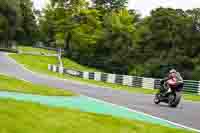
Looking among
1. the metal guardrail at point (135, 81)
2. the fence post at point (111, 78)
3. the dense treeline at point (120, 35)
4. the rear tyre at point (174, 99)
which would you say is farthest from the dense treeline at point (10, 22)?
the rear tyre at point (174, 99)

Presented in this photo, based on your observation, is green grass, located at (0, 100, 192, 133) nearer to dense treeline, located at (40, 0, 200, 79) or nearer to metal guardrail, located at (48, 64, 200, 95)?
metal guardrail, located at (48, 64, 200, 95)

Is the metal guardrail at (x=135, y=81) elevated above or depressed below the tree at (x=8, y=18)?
below

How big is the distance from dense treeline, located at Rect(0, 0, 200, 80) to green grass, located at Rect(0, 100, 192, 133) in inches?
1398

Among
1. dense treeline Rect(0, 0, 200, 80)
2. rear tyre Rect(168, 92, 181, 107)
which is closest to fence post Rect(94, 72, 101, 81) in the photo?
dense treeline Rect(0, 0, 200, 80)

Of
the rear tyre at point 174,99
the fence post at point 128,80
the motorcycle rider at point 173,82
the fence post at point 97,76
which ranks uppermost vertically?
the motorcycle rider at point 173,82

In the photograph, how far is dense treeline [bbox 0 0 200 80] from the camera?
173 feet

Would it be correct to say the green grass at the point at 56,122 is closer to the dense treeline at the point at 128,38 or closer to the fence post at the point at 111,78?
the fence post at the point at 111,78

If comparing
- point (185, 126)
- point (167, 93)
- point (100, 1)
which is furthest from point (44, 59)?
point (185, 126)

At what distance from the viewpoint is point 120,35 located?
74.8 metres

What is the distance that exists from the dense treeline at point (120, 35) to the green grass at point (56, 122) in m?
35.5

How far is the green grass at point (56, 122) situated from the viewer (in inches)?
291

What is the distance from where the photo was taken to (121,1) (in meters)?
102

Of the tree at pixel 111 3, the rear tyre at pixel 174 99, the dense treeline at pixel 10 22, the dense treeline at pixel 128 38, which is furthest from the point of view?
the tree at pixel 111 3

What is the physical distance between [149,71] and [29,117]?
45.3 metres
